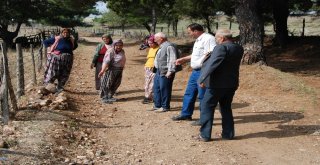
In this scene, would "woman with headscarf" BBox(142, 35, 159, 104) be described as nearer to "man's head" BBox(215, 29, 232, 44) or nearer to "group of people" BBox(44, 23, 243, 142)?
"group of people" BBox(44, 23, 243, 142)

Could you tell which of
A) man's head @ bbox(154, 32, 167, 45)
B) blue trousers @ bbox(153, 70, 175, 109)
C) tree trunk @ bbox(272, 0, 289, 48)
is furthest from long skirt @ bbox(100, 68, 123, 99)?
tree trunk @ bbox(272, 0, 289, 48)

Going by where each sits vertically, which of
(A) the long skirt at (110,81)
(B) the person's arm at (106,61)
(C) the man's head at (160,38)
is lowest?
(A) the long skirt at (110,81)

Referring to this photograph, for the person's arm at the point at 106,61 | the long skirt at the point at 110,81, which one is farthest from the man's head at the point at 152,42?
the long skirt at the point at 110,81

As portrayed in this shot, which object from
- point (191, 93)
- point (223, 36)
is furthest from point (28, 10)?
point (223, 36)

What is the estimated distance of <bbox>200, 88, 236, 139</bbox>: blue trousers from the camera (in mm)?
6438

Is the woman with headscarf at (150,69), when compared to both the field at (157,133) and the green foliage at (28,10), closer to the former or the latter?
the field at (157,133)

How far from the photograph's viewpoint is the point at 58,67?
999cm

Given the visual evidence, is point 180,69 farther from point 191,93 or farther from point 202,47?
point 202,47

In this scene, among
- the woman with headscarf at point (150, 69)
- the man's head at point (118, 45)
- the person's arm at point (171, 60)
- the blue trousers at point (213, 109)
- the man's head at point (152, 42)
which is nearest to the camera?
the blue trousers at point (213, 109)

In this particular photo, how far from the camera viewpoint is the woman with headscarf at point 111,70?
9.48 metres

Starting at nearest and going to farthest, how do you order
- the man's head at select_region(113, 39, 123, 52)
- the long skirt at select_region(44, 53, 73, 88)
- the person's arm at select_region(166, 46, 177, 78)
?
1. the person's arm at select_region(166, 46, 177, 78)
2. the man's head at select_region(113, 39, 123, 52)
3. the long skirt at select_region(44, 53, 73, 88)

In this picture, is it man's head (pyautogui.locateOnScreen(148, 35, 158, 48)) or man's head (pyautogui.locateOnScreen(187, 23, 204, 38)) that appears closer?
man's head (pyautogui.locateOnScreen(187, 23, 204, 38))

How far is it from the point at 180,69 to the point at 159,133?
1.60 metres

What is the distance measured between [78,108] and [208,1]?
19.3 meters
